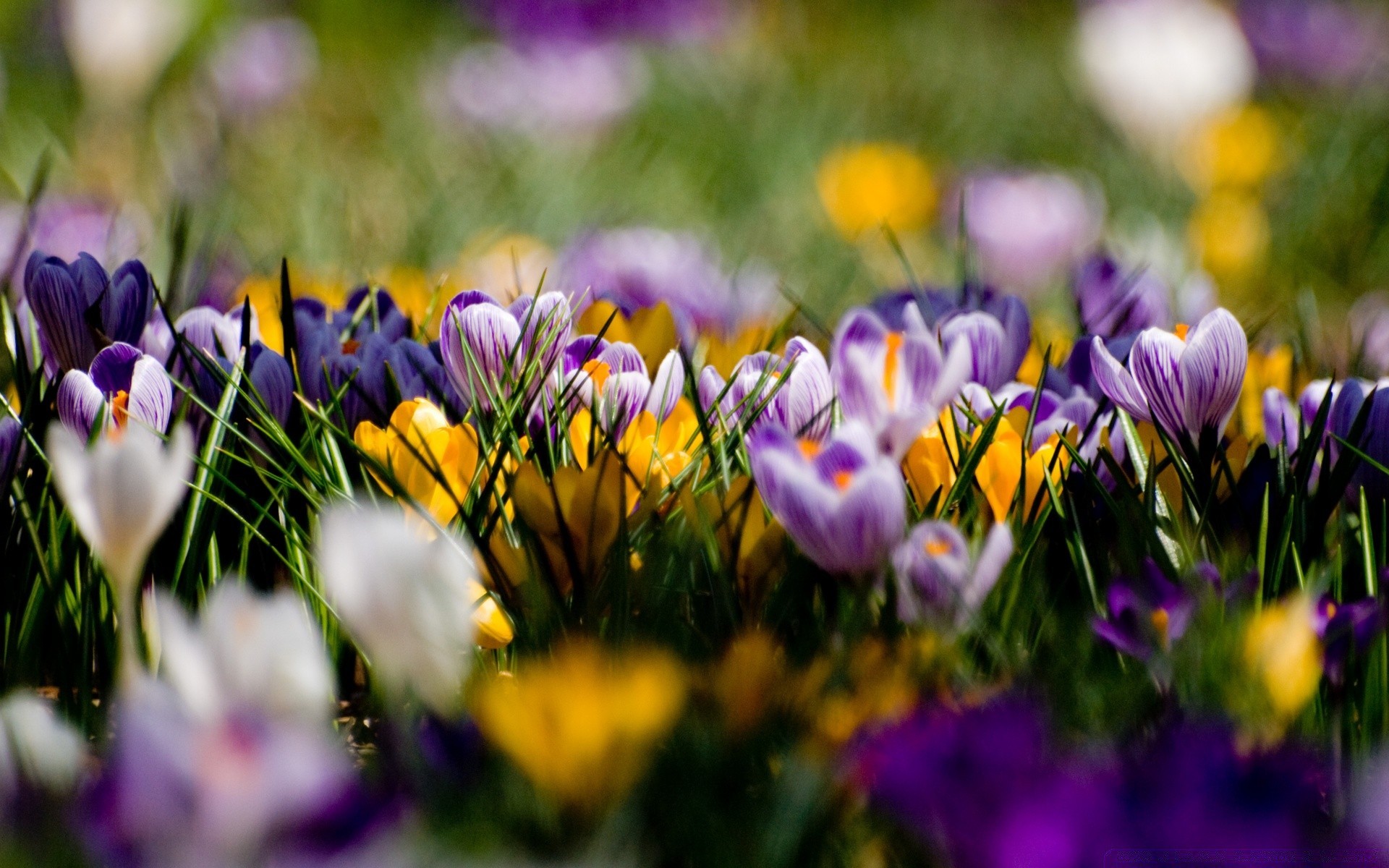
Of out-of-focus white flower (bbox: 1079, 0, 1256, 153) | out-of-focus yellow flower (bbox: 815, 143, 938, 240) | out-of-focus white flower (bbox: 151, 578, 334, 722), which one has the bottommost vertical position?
out-of-focus white flower (bbox: 151, 578, 334, 722)

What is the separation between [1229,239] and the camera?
258 cm

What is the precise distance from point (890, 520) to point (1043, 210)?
2194 millimetres

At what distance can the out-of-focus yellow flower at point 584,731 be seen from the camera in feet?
1.94

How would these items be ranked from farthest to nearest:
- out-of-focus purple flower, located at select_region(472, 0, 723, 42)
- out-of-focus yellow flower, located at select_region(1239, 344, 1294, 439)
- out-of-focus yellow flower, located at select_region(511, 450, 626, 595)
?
out-of-focus purple flower, located at select_region(472, 0, 723, 42)
out-of-focus yellow flower, located at select_region(1239, 344, 1294, 439)
out-of-focus yellow flower, located at select_region(511, 450, 626, 595)

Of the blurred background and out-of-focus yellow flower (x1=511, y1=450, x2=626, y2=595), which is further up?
the blurred background

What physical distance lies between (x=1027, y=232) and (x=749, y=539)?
2023 mm

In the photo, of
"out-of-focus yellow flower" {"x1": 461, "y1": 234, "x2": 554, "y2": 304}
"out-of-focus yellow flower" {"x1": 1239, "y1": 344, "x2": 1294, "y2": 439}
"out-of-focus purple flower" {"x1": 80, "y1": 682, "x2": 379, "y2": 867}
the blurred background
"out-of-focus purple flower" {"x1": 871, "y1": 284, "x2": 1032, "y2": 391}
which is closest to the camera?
"out-of-focus purple flower" {"x1": 80, "y1": 682, "x2": 379, "y2": 867}

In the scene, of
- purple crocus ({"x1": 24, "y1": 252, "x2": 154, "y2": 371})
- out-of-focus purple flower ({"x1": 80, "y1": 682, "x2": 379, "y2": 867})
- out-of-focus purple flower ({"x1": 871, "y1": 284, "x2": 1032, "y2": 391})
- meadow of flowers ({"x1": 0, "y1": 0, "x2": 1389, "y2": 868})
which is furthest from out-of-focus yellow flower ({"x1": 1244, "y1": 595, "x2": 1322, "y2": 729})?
purple crocus ({"x1": 24, "y1": 252, "x2": 154, "y2": 371})

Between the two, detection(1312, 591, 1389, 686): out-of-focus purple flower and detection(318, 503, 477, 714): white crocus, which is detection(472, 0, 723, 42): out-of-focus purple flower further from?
detection(318, 503, 477, 714): white crocus

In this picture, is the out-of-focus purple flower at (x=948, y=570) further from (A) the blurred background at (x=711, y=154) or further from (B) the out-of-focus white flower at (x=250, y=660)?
(A) the blurred background at (x=711, y=154)

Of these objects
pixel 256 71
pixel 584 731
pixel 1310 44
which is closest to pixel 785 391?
pixel 584 731

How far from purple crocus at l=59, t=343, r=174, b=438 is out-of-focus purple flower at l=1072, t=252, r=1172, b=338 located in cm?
90

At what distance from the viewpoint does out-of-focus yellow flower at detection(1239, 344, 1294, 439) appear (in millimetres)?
1257

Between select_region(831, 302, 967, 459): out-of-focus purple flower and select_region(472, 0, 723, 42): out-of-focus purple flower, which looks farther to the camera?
select_region(472, 0, 723, 42): out-of-focus purple flower
